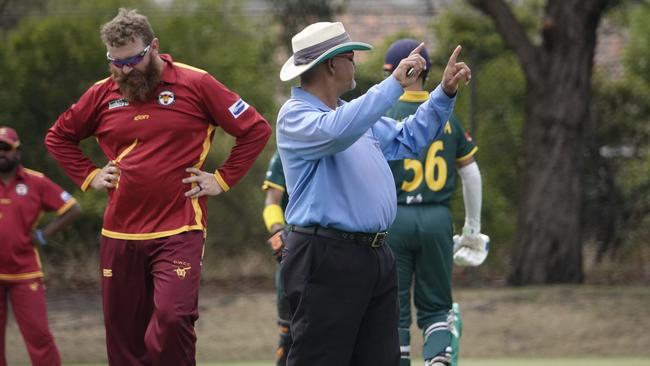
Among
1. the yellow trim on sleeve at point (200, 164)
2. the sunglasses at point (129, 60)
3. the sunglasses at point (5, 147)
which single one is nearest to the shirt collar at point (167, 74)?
the sunglasses at point (129, 60)

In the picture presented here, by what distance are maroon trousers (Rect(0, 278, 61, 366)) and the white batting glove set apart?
2853 millimetres

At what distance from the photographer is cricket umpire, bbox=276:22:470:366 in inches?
219

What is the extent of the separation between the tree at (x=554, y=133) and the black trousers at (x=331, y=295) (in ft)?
26.0

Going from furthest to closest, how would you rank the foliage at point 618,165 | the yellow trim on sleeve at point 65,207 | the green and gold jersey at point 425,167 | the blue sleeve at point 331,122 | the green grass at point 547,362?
the foliage at point 618,165 < the green grass at point 547,362 < the yellow trim on sleeve at point 65,207 < the green and gold jersey at point 425,167 < the blue sleeve at point 331,122

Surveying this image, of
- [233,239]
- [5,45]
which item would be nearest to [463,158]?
[233,239]

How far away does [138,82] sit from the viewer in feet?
21.4

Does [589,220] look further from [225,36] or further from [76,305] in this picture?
[76,305]

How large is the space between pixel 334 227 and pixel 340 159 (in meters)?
0.31

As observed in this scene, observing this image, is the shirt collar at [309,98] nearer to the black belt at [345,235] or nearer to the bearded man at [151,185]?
the black belt at [345,235]

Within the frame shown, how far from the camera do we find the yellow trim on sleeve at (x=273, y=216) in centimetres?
826

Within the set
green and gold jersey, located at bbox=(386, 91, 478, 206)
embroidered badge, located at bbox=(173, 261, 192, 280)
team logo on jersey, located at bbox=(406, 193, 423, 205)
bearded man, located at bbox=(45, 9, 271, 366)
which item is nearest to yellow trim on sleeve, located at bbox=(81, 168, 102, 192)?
bearded man, located at bbox=(45, 9, 271, 366)

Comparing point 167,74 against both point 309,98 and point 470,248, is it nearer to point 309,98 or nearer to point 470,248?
point 309,98

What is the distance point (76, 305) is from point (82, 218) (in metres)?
0.97

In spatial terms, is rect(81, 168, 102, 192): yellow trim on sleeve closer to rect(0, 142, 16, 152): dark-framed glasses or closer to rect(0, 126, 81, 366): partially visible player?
rect(0, 126, 81, 366): partially visible player
